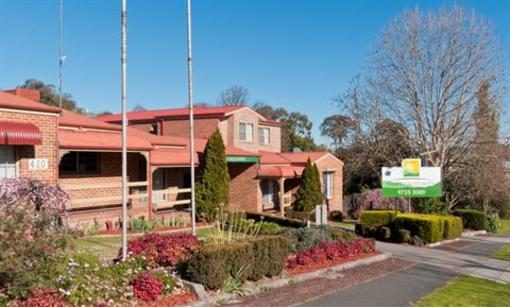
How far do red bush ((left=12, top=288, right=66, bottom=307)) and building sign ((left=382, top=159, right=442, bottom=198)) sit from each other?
22121mm

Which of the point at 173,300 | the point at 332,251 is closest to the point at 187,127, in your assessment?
the point at 332,251

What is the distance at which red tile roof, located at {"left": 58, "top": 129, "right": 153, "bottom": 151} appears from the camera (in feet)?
59.5

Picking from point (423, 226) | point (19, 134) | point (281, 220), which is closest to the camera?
point (19, 134)

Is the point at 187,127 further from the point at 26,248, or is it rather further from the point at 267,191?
the point at 26,248

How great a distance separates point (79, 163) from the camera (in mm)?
20719

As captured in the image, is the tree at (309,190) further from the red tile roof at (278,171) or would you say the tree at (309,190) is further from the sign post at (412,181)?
the sign post at (412,181)

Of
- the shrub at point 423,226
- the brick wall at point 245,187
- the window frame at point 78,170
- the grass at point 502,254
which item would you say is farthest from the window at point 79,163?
the grass at point 502,254

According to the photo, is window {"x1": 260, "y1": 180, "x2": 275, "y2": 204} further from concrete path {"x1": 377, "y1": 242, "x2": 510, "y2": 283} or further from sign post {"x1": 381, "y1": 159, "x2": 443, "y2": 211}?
concrete path {"x1": 377, "y1": 242, "x2": 510, "y2": 283}

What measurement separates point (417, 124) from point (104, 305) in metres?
30.9

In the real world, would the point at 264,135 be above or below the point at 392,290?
above

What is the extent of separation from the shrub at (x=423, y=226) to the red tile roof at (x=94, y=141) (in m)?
12.2

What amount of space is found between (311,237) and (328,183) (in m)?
22.4

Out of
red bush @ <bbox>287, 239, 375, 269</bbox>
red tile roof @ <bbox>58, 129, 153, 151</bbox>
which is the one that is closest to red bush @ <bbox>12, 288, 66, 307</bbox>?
red bush @ <bbox>287, 239, 375, 269</bbox>

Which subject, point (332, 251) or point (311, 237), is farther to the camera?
point (311, 237)
